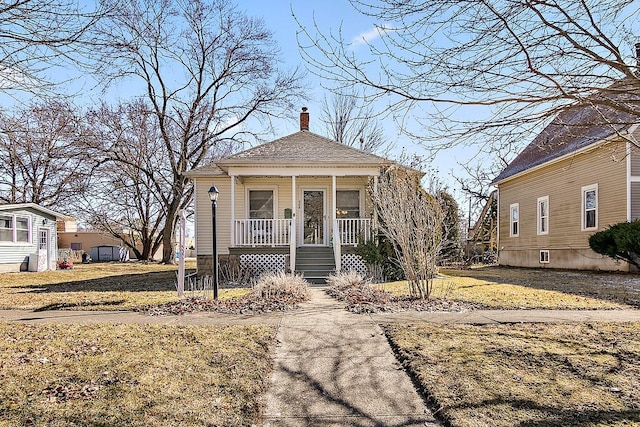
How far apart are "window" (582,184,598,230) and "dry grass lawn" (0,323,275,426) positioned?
14.8m

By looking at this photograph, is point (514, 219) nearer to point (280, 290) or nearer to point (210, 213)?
point (210, 213)

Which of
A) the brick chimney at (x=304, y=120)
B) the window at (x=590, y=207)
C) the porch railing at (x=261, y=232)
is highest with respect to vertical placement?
the brick chimney at (x=304, y=120)

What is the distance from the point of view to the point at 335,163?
14000 mm

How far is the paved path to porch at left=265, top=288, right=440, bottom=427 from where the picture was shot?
358cm

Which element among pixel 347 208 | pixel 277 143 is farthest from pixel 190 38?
pixel 347 208

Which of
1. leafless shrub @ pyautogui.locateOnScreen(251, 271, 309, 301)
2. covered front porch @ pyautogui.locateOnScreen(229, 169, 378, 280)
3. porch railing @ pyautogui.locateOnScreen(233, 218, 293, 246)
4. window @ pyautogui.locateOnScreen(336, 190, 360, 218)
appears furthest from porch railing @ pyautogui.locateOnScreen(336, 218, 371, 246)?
leafless shrub @ pyautogui.locateOnScreen(251, 271, 309, 301)

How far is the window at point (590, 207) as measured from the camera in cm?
1625

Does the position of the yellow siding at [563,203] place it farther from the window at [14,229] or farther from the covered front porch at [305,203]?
the window at [14,229]

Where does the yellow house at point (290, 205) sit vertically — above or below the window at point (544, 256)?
above

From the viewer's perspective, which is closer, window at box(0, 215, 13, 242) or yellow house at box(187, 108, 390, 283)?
yellow house at box(187, 108, 390, 283)

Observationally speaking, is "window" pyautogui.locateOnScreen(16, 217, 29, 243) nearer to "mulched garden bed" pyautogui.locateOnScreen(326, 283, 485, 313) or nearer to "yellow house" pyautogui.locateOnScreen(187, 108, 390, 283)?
"yellow house" pyautogui.locateOnScreen(187, 108, 390, 283)

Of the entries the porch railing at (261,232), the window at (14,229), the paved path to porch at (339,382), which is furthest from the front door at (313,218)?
the window at (14,229)

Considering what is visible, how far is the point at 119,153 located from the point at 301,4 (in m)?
24.0

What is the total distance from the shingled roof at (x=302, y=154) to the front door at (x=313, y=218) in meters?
1.63
